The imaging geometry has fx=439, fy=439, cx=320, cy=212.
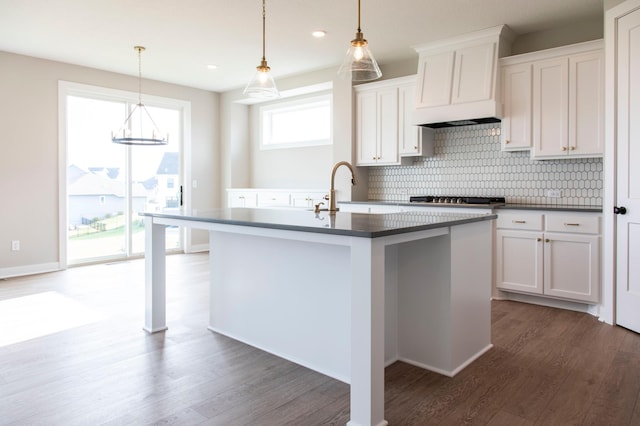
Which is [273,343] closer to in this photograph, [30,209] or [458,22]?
[458,22]

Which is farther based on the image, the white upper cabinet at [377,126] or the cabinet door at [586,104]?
the white upper cabinet at [377,126]

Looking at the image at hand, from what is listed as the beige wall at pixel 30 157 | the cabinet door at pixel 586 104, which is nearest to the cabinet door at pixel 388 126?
the cabinet door at pixel 586 104

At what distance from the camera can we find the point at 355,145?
569 centimetres

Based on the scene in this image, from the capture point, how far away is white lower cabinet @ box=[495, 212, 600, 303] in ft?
12.4

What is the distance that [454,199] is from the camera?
16.1 feet

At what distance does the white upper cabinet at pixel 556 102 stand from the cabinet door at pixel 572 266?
0.79m

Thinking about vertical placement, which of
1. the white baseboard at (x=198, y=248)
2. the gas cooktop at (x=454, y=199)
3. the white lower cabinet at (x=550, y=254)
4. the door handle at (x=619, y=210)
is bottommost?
the white baseboard at (x=198, y=248)

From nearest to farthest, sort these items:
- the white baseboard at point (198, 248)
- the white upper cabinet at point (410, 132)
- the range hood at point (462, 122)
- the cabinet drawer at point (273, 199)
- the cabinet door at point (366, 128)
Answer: the range hood at point (462, 122) → the white upper cabinet at point (410, 132) → the cabinet door at point (366, 128) → the cabinet drawer at point (273, 199) → the white baseboard at point (198, 248)

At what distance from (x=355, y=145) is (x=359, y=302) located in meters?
3.96

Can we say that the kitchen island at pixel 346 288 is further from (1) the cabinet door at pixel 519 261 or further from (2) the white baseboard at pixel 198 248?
(2) the white baseboard at pixel 198 248

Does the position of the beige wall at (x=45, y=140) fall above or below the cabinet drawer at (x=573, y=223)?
above

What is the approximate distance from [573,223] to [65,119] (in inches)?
237

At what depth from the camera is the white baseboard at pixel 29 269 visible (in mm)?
5297

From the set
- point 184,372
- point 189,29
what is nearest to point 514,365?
point 184,372
